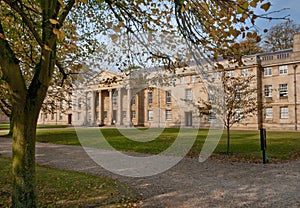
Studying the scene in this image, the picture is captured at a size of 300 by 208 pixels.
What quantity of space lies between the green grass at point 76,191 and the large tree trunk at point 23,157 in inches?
31.7

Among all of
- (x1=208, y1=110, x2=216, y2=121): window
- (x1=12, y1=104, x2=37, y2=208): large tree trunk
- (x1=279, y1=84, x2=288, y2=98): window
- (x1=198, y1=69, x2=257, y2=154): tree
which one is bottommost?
(x1=12, y1=104, x2=37, y2=208): large tree trunk

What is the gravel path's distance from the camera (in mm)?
5594

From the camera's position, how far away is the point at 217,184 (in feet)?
23.2

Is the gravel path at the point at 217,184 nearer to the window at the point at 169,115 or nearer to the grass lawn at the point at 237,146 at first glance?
the grass lawn at the point at 237,146

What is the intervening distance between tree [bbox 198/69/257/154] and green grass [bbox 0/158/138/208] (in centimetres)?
731

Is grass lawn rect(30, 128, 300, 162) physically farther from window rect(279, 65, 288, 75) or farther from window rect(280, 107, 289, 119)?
window rect(279, 65, 288, 75)

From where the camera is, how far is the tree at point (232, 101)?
13.0m

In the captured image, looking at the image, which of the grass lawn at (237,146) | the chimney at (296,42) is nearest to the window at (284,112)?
the chimney at (296,42)

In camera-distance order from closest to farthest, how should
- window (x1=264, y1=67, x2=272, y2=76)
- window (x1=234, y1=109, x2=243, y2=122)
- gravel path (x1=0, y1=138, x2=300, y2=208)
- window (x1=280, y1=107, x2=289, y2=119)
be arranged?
gravel path (x1=0, y1=138, x2=300, y2=208) → window (x1=234, y1=109, x2=243, y2=122) → window (x1=280, y1=107, x2=289, y2=119) → window (x1=264, y1=67, x2=272, y2=76)

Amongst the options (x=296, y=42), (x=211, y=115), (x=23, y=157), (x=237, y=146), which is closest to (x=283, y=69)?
(x=296, y=42)

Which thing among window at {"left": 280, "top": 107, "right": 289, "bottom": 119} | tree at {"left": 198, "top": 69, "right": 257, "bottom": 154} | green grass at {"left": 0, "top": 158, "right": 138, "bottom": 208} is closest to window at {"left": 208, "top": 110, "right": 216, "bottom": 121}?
tree at {"left": 198, "top": 69, "right": 257, "bottom": 154}

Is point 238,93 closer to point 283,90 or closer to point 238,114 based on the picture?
point 238,114

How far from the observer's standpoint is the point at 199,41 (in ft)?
19.1

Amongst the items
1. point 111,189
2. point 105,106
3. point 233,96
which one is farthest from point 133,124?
point 111,189
